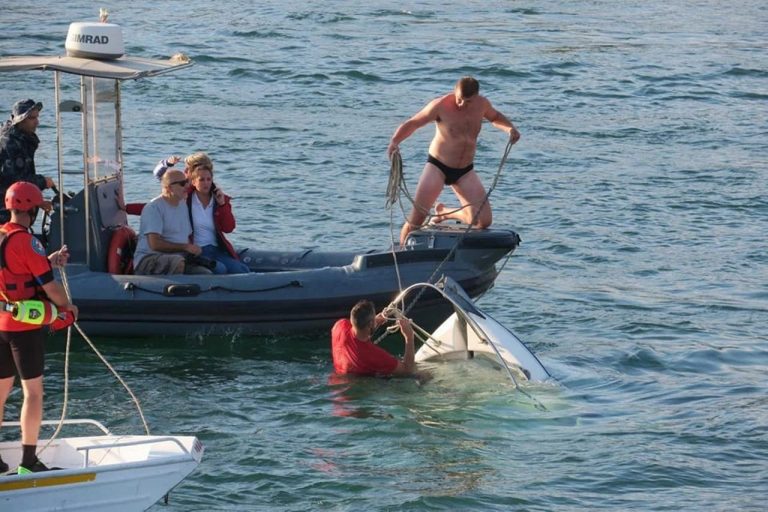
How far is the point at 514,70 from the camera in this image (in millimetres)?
22016

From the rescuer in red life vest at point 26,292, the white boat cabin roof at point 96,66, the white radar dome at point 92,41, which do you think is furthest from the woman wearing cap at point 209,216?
the rescuer in red life vest at point 26,292

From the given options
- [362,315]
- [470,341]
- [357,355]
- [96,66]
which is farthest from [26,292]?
[470,341]

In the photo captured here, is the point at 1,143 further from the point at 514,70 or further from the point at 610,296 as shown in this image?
the point at 514,70

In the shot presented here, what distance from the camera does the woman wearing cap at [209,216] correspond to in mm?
10531

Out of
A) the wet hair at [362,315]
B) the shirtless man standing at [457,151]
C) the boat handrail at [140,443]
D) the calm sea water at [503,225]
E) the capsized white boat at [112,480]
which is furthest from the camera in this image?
the shirtless man standing at [457,151]

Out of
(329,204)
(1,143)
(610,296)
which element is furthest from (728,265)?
(1,143)

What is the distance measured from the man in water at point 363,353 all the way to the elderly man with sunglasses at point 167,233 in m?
1.53

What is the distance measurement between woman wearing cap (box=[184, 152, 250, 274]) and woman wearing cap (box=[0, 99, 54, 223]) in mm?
1184

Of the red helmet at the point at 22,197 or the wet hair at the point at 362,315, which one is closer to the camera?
the red helmet at the point at 22,197

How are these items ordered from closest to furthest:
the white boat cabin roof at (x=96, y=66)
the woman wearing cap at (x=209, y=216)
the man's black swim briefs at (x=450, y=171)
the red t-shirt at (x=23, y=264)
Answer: the red t-shirt at (x=23, y=264), the white boat cabin roof at (x=96, y=66), the woman wearing cap at (x=209, y=216), the man's black swim briefs at (x=450, y=171)

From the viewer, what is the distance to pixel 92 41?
1011cm

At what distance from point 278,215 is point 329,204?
0.77 m

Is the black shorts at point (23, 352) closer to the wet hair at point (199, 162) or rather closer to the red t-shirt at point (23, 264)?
the red t-shirt at point (23, 264)

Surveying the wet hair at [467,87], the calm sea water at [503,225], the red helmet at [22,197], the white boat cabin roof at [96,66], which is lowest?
the calm sea water at [503,225]
